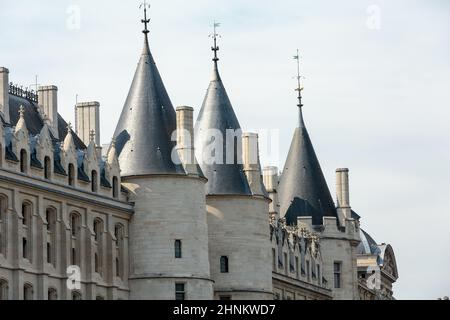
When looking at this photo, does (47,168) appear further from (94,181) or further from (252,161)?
(252,161)

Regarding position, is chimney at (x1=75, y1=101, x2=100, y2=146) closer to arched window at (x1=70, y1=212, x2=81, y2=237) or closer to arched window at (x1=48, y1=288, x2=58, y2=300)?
arched window at (x1=70, y1=212, x2=81, y2=237)

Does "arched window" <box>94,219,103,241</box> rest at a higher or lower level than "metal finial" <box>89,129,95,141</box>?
lower

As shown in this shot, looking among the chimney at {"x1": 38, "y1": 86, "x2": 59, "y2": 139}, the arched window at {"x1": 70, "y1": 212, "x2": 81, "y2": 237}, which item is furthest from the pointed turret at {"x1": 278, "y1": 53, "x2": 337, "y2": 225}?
the arched window at {"x1": 70, "y1": 212, "x2": 81, "y2": 237}

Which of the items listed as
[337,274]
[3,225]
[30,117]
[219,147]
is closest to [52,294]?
[3,225]

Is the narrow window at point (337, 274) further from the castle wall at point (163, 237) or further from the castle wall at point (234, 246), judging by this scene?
the castle wall at point (163, 237)

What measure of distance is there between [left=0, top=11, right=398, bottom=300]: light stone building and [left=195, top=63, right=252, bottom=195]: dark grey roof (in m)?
0.05

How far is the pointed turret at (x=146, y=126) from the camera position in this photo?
8819 centimetres

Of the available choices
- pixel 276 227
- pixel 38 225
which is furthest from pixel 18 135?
pixel 276 227

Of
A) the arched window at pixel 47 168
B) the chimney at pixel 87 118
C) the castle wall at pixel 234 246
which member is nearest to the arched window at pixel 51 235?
the arched window at pixel 47 168

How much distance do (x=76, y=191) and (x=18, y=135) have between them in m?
4.93

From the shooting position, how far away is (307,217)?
11131 centimetres

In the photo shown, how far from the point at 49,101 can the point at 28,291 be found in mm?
12339

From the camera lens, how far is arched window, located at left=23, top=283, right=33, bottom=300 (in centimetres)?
7944

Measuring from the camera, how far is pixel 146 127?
292 ft
